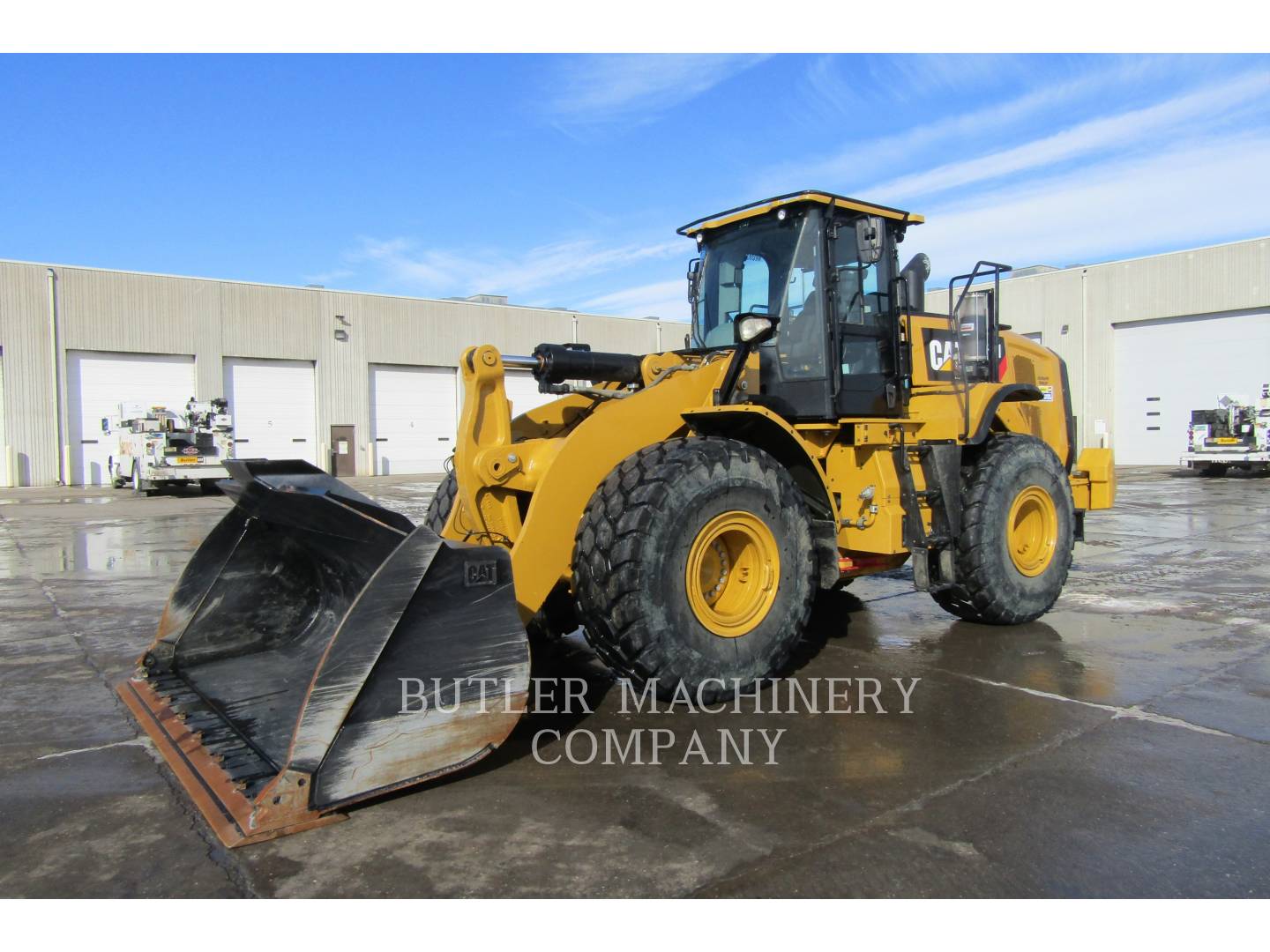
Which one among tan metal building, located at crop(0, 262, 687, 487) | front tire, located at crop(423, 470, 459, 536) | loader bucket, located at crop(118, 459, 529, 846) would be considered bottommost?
loader bucket, located at crop(118, 459, 529, 846)

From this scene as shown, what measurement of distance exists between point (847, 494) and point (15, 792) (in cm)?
447

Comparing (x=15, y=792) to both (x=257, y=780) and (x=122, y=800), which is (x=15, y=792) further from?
(x=257, y=780)

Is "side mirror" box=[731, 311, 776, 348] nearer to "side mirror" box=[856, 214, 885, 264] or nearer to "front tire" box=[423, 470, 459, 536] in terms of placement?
"side mirror" box=[856, 214, 885, 264]

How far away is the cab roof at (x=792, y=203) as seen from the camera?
541cm

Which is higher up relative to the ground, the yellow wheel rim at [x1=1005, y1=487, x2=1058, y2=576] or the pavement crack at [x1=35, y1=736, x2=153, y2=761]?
the yellow wheel rim at [x1=1005, y1=487, x2=1058, y2=576]

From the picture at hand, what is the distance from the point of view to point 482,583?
356cm

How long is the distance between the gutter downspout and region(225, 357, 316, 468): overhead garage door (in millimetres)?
4822

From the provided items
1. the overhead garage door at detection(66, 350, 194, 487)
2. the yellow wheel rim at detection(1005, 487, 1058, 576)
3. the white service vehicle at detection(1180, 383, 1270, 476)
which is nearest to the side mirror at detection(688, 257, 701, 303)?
the yellow wheel rim at detection(1005, 487, 1058, 576)

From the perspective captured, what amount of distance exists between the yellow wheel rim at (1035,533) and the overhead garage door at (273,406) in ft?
93.7

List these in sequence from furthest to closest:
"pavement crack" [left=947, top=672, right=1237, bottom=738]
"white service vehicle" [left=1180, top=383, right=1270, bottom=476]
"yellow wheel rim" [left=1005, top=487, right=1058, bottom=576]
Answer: "white service vehicle" [left=1180, top=383, right=1270, bottom=476], "yellow wheel rim" [left=1005, top=487, right=1058, bottom=576], "pavement crack" [left=947, top=672, right=1237, bottom=738]

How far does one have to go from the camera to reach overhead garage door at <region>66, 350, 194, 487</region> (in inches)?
1114

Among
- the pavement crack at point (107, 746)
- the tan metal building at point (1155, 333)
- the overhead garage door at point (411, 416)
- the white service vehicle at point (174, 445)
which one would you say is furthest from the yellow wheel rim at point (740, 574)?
the overhead garage door at point (411, 416)

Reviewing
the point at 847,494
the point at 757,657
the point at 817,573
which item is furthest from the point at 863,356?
the point at 757,657

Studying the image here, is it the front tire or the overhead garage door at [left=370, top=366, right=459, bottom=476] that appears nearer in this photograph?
the front tire
